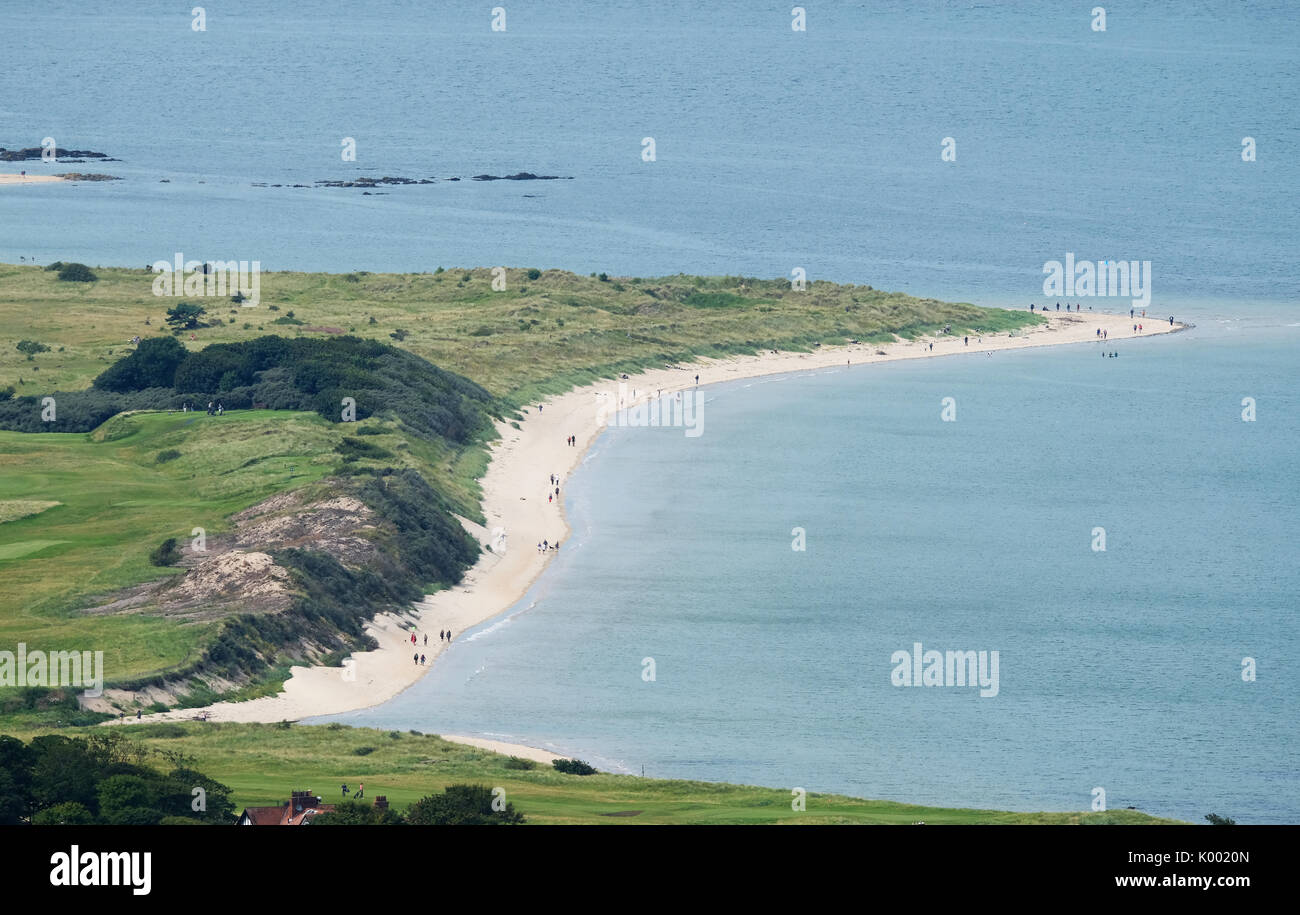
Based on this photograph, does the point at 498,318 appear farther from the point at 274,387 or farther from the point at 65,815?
the point at 65,815

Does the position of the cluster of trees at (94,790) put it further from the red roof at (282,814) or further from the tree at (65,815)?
the red roof at (282,814)

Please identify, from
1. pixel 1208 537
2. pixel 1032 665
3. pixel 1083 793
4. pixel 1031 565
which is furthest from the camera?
pixel 1208 537

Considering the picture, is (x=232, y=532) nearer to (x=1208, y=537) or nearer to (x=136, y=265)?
(x=1208, y=537)

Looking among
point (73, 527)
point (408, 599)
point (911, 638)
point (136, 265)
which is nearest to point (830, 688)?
point (911, 638)

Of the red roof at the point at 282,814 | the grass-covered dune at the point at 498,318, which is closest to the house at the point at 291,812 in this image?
the red roof at the point at 282,814

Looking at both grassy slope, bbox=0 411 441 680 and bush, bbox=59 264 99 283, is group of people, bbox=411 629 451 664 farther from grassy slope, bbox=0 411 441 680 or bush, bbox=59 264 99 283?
bush, bbox=59 264 99 283

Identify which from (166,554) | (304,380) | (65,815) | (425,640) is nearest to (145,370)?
(304,380)

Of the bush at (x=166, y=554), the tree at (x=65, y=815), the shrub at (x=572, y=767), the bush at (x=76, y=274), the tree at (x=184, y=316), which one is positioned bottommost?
the shrub at (x=572, y=767)
